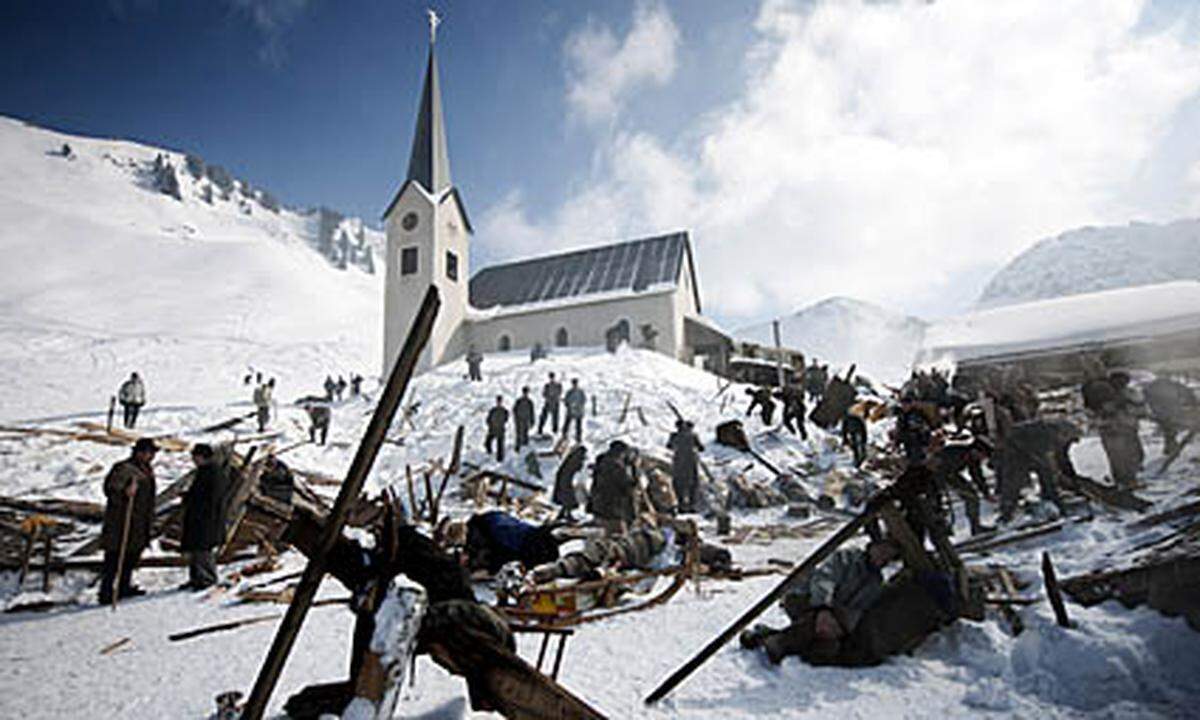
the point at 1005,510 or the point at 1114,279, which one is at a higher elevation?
the point at 1114,279

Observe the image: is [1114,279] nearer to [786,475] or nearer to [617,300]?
[786,475]

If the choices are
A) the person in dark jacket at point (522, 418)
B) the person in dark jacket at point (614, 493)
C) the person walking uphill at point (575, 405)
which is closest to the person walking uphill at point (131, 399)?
the person in dark jacket at point (522, 418)

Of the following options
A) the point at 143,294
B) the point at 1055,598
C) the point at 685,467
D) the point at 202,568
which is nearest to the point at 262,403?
the point at 202,568

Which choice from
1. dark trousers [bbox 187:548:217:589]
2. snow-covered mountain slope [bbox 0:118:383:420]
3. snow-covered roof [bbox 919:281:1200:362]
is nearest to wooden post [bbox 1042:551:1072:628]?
snow-covered roof [bbox 919:281:1200:362]

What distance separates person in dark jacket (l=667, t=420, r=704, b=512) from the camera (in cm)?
1087

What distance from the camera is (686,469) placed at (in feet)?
36.2

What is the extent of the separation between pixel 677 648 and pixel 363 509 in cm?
326

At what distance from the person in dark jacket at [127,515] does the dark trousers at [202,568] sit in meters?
0.57

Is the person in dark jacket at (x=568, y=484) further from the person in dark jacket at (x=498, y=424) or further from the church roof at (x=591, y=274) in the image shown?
the church roof at (x=591, y=274)

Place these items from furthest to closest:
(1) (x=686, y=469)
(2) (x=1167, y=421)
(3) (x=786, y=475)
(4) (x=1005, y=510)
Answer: (3) (x=786, y=475) < (1) (x=686, y=469) < (4) (x=1005, y=510) < (2) (x=1167, y=421)

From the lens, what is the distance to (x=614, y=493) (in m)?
7.82

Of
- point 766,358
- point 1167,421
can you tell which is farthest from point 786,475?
point 766,358

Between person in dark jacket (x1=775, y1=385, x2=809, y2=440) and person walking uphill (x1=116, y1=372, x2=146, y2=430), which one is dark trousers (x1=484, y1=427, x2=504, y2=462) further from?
person walking uphill (x1=116, y1=372, x2=146, y2=430)

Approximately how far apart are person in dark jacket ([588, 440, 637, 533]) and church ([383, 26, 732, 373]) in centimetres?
2114
